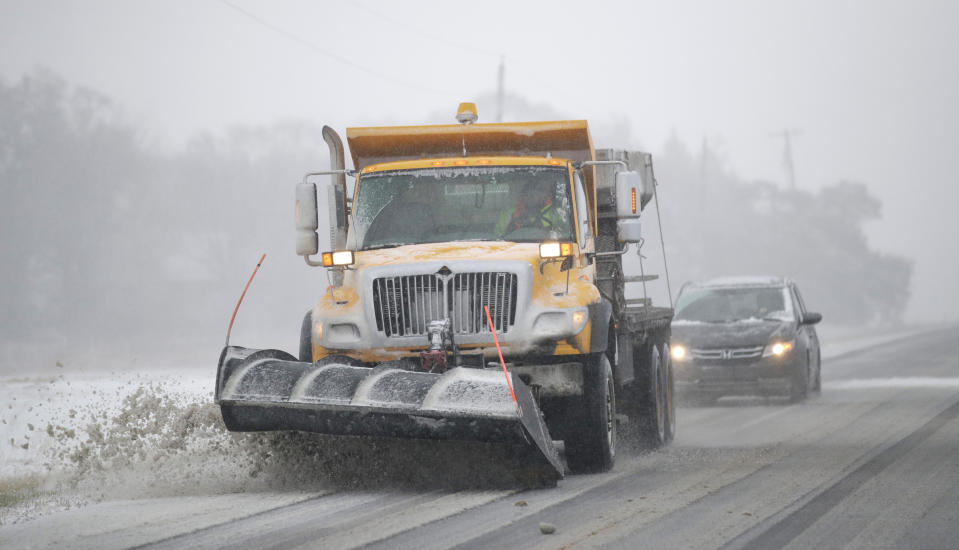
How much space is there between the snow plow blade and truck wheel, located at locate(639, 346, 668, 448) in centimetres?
365

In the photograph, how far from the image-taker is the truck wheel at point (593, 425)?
29.7 ft

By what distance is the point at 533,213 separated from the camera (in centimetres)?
977

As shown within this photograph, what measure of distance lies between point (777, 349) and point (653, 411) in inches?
226

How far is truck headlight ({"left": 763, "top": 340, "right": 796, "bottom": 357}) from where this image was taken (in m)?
17.2

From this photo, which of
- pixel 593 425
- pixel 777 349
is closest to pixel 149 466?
pixel 593 425

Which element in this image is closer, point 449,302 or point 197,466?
point 449,302

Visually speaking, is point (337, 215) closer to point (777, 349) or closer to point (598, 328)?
point (598, 328)

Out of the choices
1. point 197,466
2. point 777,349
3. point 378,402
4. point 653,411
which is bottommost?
point 197,466

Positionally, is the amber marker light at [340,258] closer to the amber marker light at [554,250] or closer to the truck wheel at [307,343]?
the truck wheel at [307,343]

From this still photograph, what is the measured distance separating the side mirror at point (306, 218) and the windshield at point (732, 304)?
919cm

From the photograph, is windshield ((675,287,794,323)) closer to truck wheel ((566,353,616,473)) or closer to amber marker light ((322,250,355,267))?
truck wheel ((566,353,616,473))

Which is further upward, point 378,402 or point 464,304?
point 464,304

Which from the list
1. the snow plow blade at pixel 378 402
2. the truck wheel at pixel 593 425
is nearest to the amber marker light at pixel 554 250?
the truck wheel at pixel 593 425

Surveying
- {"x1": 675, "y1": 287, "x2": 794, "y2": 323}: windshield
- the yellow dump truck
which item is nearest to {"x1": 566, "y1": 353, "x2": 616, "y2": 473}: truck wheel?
the yellow dump truck
